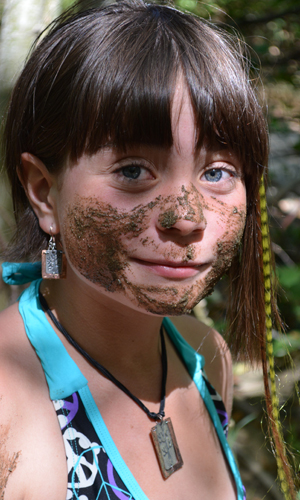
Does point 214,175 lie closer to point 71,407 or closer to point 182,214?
point 182,214

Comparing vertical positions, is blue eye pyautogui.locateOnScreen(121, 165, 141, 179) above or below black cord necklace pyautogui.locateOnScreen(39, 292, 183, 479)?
above

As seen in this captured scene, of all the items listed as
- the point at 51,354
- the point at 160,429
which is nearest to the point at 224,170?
the point at 51,354

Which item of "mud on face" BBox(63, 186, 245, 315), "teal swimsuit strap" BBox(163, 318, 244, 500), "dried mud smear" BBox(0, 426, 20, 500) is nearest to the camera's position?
"dried mud smear" BBox(0, 426, 20, 500)

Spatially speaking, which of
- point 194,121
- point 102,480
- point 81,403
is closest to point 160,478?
point 102,480

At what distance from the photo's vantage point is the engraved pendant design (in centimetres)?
128

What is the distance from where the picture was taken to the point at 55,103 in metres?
1.17

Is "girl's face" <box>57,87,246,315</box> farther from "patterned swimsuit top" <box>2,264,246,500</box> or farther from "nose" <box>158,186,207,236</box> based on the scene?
"patterned swimsuit top" <box>2,264,246,500</box>

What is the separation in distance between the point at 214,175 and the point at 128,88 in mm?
325

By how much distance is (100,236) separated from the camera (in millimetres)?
1146

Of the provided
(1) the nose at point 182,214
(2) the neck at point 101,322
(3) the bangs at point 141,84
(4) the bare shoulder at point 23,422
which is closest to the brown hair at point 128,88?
(3) the bangs at point 141,84

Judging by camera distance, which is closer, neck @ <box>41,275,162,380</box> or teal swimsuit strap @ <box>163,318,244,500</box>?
neck @ <box>41,275,162,380</box>

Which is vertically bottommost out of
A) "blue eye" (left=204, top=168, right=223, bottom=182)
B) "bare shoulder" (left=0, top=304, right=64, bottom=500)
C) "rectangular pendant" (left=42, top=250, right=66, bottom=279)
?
"bare shoulder" (left=0, top=304, right=64, bottom=500)

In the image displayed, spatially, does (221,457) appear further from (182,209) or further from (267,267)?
(182,209)

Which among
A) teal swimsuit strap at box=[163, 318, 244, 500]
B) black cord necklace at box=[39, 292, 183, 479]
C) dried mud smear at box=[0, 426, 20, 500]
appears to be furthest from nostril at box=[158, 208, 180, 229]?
teal swimsuit strap at box=[163, 318, 244, 500]
